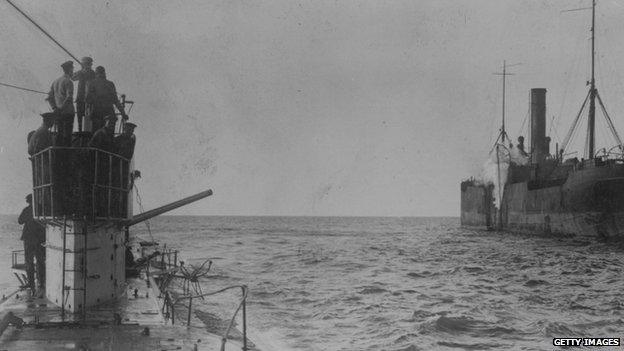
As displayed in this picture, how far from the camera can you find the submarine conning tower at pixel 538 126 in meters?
56.0

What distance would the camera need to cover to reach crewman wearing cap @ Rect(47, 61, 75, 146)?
32.8 feet

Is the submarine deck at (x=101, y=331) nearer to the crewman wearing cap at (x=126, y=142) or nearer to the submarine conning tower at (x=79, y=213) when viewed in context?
the submarine conning tower at (x=79, y=213)

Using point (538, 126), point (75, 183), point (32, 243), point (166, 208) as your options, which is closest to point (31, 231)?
point (32, 243)

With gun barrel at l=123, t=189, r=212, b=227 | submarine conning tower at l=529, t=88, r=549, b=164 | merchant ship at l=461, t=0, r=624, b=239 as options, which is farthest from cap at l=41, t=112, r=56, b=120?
submarine conning tower at l=529, t=88, r=549, b=164

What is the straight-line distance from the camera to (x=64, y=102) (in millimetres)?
10602

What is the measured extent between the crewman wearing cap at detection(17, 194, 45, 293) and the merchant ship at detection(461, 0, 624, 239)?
34027mm

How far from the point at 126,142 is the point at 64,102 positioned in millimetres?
1281

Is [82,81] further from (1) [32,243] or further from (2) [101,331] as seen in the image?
(2) [101,331]

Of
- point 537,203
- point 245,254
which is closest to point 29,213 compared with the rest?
point 245,254

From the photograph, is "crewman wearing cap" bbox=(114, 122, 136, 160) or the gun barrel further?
the gun barrel

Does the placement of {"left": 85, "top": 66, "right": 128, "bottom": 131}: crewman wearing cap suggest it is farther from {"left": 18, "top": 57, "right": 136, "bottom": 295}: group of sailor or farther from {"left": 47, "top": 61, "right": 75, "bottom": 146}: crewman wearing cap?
{"left": 47, "top": 61, "right": 75, "bottom": 146}: crewman wearing cap

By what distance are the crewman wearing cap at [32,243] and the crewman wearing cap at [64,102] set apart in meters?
2.78

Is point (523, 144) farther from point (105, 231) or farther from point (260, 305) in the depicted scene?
point (105, 231)

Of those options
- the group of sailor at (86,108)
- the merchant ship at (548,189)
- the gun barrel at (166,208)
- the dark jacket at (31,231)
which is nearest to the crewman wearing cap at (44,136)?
the group of sailor at (86,108)
